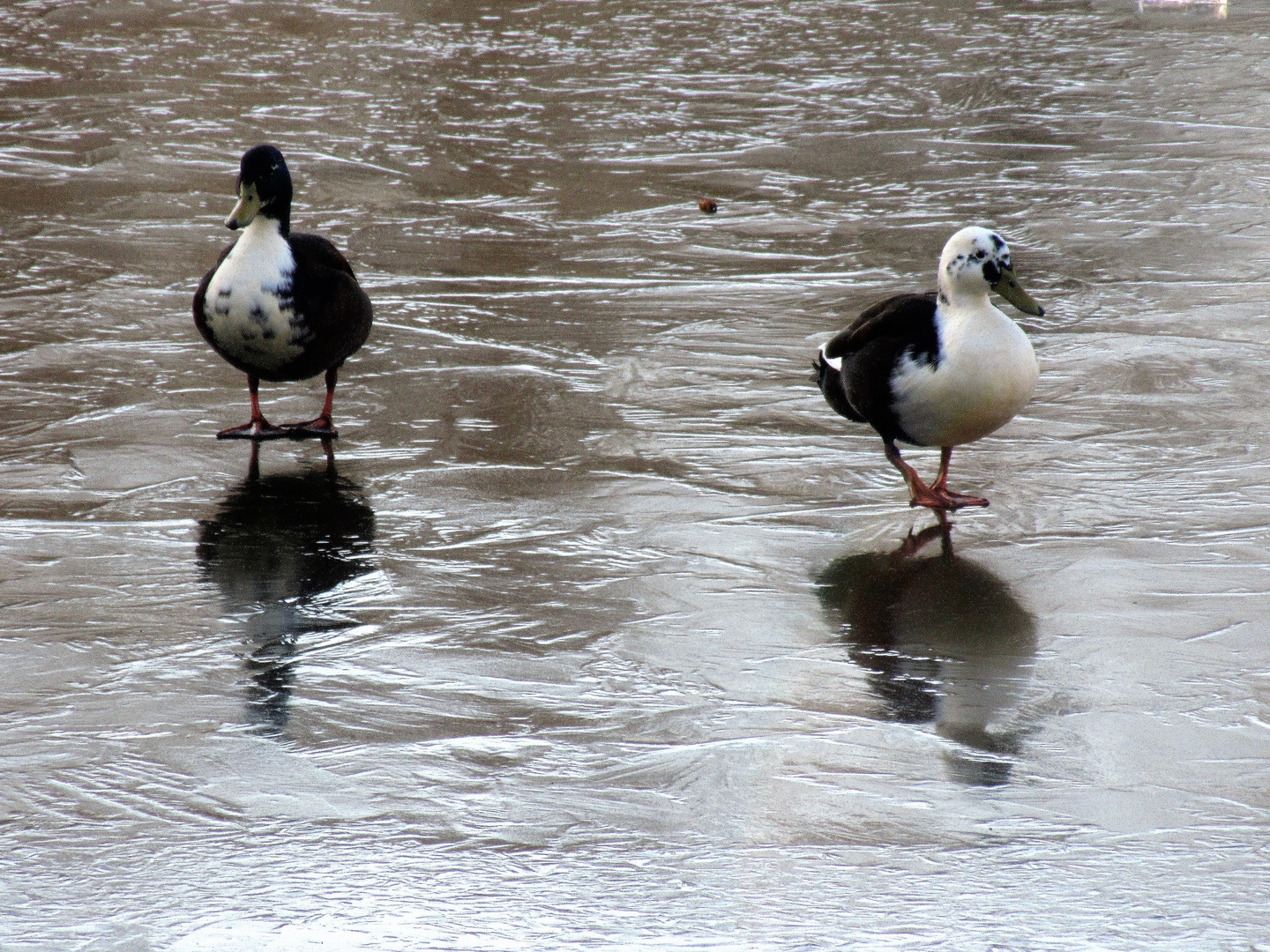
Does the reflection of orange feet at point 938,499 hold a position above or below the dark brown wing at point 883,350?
below

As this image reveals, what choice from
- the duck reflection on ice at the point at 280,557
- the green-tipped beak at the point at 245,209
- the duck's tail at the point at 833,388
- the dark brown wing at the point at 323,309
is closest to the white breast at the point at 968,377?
the duck's tail at the point at 833,388

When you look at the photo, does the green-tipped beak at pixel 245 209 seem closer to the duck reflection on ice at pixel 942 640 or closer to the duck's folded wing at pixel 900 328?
the duck's folded wing at pixel 900 328

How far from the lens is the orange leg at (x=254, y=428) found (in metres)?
5.82

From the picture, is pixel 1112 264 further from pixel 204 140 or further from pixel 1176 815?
pixel 204 140

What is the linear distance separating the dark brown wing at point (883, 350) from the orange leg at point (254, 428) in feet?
6.91

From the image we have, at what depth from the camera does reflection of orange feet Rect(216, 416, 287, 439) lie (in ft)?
19.1

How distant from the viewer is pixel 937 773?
3.49 m

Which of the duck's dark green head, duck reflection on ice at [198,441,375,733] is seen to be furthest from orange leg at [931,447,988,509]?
the duck's dark green head

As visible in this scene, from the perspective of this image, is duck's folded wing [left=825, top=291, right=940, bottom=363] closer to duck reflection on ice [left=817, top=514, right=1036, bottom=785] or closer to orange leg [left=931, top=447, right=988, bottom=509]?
orange leg [left=931, top=447, right=988, bottom=509]

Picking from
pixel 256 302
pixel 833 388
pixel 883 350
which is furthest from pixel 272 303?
pixel 883 350

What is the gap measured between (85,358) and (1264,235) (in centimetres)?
605

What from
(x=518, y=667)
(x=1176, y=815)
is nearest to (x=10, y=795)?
(x=518, y=667)

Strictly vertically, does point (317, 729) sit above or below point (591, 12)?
below

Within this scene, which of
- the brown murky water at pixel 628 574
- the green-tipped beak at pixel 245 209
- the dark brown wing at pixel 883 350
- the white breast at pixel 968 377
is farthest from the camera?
the green-tipped beak at pixel 245 209
